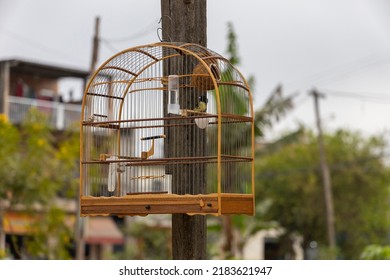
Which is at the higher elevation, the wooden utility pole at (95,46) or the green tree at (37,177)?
the wooden utility pole at (95,46)

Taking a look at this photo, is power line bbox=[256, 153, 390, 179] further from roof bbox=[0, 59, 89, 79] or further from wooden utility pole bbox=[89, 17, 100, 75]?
wooden utility pole bbox=[89, 17, 100, 75]

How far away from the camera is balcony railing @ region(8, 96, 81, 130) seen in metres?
30.6

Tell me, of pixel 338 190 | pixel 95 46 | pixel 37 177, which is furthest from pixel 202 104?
pixel 338 190

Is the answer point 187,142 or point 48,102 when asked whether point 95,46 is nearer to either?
point 48,102

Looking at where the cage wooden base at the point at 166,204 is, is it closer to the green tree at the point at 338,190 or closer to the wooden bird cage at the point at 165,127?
the wooden bird cage at the point at 165,127

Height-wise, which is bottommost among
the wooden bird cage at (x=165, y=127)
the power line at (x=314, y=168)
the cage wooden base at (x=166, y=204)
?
the cage wooden base at (x=166, y=204)

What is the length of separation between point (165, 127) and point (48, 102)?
25.4m

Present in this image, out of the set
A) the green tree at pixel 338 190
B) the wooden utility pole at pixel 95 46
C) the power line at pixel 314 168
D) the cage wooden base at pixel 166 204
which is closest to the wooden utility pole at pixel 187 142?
the cage wooden base at pixel 166 204

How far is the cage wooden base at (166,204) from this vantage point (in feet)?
21.1

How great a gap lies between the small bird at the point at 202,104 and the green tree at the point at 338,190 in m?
30.5

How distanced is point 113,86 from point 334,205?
31627 millimetres

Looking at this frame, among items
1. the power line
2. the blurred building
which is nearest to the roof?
the blurred building

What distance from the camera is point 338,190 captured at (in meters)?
38.7
